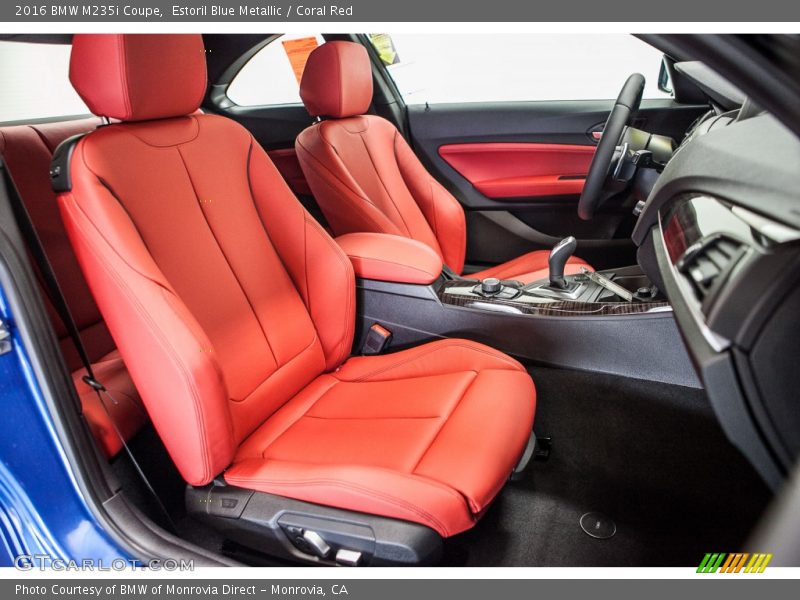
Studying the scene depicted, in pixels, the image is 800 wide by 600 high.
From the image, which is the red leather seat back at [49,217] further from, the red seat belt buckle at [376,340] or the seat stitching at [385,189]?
the seat stitching at [385,189]

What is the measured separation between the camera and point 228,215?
4.58 ft

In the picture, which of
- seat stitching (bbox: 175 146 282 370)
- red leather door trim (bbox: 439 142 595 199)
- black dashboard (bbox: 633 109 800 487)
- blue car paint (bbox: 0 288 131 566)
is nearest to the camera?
black dashboard (bbox: 633 109 800 487)

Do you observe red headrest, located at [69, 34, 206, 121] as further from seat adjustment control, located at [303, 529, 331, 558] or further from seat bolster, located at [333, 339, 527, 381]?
seat adjustment control, located at [303, 529, 331, 558]

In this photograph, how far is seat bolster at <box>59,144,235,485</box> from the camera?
105cm

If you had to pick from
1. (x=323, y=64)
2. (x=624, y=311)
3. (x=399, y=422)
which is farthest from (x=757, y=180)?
(x=323, y=64)

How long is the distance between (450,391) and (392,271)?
489 millimetres

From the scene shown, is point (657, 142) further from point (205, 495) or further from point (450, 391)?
point (205, 495)

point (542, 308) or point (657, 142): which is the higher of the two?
point (657, 142)

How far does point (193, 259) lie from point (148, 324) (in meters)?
0.27

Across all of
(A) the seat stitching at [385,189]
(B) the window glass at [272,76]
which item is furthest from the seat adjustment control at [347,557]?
(B) the window glass at [272,76]

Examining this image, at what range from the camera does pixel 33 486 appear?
1.08 meters

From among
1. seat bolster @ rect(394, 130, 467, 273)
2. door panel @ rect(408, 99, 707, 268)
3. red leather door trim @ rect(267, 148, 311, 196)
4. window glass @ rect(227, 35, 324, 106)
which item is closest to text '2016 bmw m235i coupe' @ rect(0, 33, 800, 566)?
seat bolster @ rect(394, 130, 467, 273)

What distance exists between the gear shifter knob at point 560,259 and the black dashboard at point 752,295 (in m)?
1.15

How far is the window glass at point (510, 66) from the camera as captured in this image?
2695 millimetres
